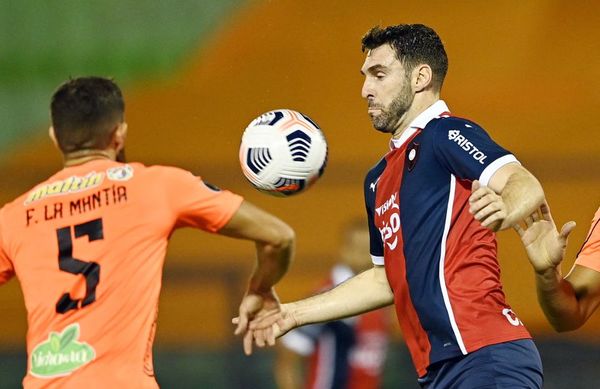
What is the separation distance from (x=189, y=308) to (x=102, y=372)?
224 inches

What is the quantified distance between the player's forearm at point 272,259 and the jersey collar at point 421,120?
0.75 meters

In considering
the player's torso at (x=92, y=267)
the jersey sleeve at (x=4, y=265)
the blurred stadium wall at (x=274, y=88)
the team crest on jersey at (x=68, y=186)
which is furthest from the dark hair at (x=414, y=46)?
the blurred stadium wall at (x=274, y=88)

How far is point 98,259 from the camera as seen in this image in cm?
357

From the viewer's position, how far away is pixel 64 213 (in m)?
3.64

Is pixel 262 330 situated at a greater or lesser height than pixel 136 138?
greater

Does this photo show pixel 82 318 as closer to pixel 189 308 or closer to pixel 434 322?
pixel 434 322

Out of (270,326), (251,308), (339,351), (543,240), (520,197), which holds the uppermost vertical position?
(520,197)

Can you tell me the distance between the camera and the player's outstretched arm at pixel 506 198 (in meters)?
3.45

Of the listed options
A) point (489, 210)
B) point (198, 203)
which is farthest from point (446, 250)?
point (198, 203)

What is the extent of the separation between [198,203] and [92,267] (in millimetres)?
414

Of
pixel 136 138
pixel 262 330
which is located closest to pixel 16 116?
pixel 136 138

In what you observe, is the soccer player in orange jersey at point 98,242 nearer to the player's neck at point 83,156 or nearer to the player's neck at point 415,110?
the player's neck at point 83,156

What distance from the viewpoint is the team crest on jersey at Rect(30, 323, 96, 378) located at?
351 centimetres

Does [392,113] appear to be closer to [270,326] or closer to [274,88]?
[270,326]
